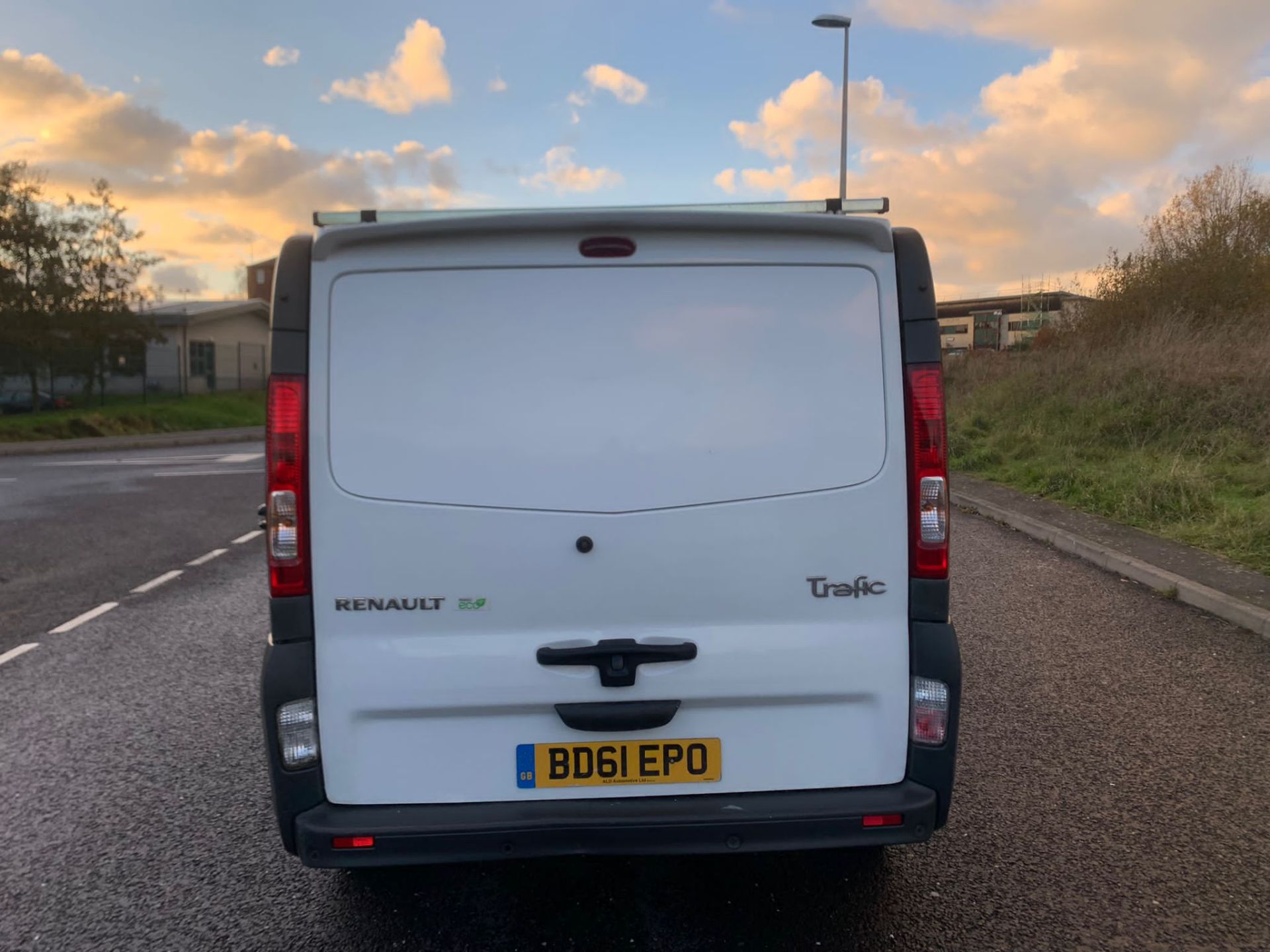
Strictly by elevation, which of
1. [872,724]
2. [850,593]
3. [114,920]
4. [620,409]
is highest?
[620,409]

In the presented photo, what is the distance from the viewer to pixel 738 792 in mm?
2766

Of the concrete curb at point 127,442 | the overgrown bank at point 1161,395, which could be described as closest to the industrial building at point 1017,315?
the overgrown bank at point 1161,395

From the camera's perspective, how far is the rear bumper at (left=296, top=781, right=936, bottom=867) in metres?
2.65

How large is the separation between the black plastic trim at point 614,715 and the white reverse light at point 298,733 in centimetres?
68

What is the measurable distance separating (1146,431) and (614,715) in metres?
13.2

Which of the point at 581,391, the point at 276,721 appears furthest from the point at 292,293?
the point at 276,721

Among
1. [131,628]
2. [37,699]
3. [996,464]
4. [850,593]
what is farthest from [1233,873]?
[996,464]

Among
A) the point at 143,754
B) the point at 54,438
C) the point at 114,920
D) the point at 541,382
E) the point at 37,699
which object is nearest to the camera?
the point at 541,382

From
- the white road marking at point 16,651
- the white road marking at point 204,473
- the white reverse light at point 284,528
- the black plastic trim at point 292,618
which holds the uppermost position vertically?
the white reverse light at point 284,528

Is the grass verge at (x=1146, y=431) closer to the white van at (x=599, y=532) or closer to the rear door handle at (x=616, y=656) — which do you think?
the white van at (x=599, y=532)

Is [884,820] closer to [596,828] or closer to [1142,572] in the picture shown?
[596,828]

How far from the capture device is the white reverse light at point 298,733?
2.68 m

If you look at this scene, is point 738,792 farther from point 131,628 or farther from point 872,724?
point 131,628

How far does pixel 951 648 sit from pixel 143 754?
3664 mm
